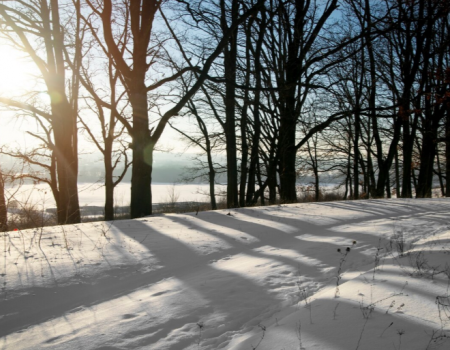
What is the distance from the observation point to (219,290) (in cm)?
356

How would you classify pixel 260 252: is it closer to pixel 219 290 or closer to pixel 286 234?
pixel 286 234

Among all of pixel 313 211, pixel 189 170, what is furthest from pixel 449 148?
pixel 313 211

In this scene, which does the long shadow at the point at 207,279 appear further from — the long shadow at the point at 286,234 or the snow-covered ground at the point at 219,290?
the long shadow at the point at 286,234

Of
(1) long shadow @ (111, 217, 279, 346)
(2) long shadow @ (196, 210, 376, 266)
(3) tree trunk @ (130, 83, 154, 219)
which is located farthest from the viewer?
(3) tree trunk @ (130, 83, 154, 219)

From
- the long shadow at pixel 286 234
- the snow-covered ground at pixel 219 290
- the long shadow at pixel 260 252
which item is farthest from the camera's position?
the long shadow at pixel 286 234

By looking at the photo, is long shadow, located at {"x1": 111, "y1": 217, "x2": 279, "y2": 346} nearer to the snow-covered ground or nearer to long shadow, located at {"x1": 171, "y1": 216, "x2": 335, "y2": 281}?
the snow-covered ground

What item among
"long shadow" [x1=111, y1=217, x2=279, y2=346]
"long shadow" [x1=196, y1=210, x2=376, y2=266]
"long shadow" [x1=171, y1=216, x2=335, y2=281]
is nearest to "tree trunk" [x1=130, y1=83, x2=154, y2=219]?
"long shadow" [x1=196, y1=210, x2=376, y2=266]

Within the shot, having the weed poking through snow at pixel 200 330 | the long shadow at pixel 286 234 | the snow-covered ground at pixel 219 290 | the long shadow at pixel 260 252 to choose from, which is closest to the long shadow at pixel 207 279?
the snow-covered ground at pixel 219 290

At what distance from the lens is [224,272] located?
13.7 ft

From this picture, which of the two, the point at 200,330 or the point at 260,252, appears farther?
the point at 260,252

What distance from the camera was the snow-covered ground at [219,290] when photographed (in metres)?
2.53

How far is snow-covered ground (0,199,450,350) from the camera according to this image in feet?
8.30

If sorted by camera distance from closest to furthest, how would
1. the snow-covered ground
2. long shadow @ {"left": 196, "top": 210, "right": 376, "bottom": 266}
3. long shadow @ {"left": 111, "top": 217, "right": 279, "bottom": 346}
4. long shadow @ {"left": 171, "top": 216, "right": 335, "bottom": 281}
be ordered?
the snow-covered ground
long shadow @ {"left": 111, "top": 217, "right": 279, "bottom": 346}
long shadow @ {"left": 171, "top": 216, "right": 335, "bottom": 281}
long shadow @ {"left": 196, "top": 210, "right": 376, "bottom": 266}

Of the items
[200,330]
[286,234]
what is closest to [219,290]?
[200,330]
